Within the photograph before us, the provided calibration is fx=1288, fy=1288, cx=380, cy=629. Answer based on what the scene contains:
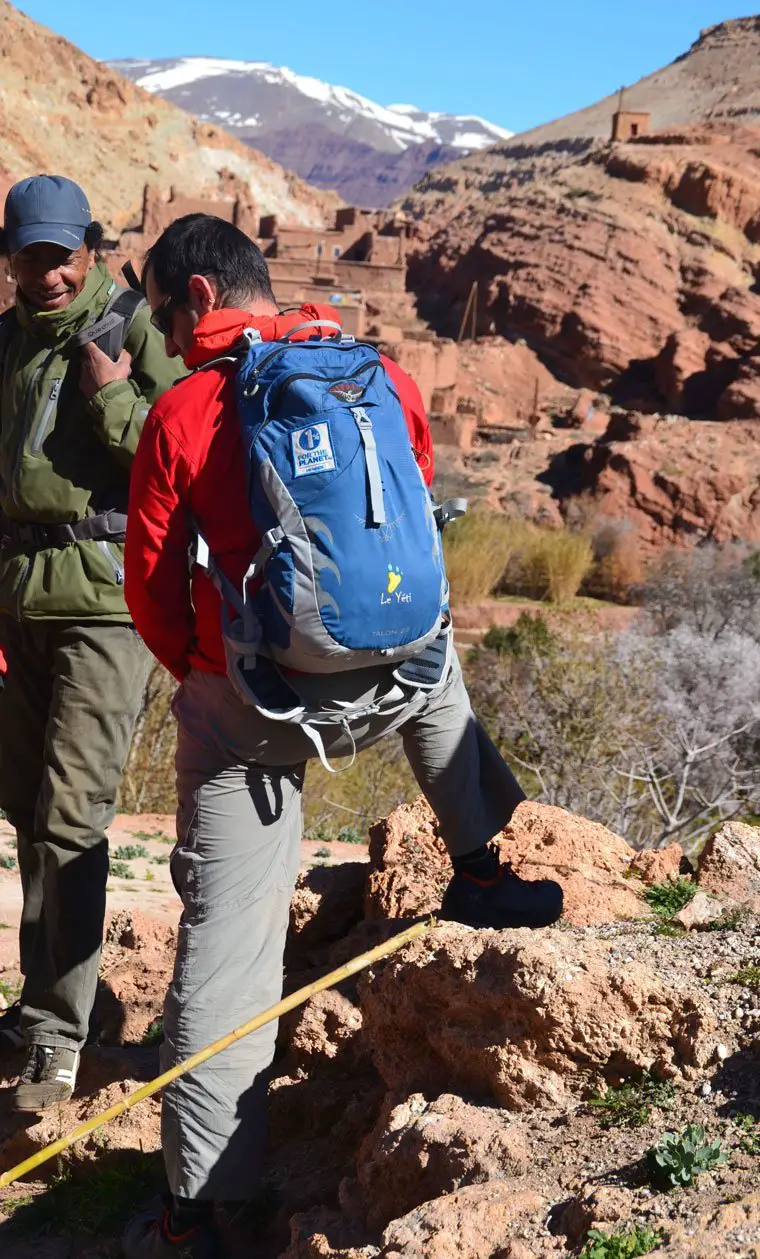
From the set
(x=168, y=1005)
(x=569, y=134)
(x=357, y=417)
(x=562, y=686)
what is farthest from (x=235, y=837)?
(x=569, y=134)

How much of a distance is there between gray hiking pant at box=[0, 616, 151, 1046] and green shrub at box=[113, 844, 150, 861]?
295 centimetres

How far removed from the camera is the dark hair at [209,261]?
2521 millimetres

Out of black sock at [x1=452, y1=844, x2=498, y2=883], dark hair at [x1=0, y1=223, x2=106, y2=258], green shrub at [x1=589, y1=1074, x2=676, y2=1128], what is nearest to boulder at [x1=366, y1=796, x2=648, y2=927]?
black sock at [x1=452, y1=844, x2=498, y2=883]

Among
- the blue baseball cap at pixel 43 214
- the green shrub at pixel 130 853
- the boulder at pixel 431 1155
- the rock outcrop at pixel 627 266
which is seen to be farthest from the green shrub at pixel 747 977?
the rock outcrop at pixel 627 266

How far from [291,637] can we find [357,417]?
0.40 metres

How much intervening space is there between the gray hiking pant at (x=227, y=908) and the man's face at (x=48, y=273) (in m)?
1.16

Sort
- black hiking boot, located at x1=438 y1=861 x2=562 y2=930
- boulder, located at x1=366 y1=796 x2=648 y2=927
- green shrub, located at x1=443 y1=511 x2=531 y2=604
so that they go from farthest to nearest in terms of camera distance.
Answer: green shrub, located at x1=443 y1=511 x2=531 y2=604 → boulder, located at x1=366 y1=796 x2=648 y2=927 → black hiking boot, located at x1=438 y1=861 x2=562 y2=930

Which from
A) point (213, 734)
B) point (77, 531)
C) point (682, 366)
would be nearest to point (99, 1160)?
point (213, 734)

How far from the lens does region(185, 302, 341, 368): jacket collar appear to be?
97.1 inches

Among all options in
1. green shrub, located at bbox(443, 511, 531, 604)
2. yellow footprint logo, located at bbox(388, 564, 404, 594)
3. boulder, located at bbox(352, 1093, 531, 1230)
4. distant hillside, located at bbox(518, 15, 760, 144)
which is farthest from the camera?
distant hillside, located at bbox(518, 15, 760, 144)

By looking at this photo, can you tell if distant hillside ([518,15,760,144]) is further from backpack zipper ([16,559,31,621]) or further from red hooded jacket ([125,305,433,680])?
red hooded jacket ([125,305,433,680])

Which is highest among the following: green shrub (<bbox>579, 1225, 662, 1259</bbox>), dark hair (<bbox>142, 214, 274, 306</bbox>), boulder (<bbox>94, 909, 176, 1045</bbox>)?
Answer: dark hair (<bbox>142, 214, 274, 306</bbox>)

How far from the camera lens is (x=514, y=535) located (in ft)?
90.0

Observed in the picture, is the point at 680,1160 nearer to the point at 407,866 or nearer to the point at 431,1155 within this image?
the point at 431,1155
